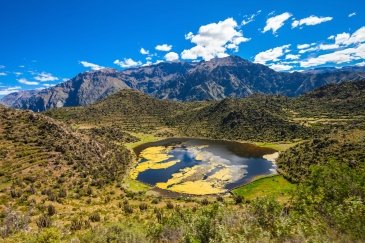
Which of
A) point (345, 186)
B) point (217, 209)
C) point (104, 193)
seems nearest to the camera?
point (345, 186)

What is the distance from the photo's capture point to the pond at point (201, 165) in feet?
307

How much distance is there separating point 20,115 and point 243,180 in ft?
270

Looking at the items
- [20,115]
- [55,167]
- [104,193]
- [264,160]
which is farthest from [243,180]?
[20,115]

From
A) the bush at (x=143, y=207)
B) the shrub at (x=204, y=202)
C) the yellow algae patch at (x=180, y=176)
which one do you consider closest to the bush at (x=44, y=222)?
the bush at (x=143, y=207)

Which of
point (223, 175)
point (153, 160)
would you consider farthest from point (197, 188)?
point (153, 160)

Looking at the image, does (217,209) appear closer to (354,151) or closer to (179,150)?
(354,151)

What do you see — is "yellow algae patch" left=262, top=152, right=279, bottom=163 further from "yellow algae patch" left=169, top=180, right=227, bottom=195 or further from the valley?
"yellow algae patch" left=169, top=180, right=227, bottom=195

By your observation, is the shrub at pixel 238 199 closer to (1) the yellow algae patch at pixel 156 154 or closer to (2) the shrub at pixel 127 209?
(2) the shrub at pixel 127 209

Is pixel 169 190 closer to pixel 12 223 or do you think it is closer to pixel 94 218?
pixel 94 218

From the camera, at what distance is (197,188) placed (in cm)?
8950

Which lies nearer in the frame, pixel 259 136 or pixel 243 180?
pixel 243 180

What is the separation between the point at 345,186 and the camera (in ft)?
128

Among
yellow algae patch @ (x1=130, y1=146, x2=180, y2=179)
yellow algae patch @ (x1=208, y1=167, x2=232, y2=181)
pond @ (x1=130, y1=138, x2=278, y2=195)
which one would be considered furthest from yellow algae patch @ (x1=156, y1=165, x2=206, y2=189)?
yellow algae patch @ (x1=130, y1=146, x2=180, y2=179)

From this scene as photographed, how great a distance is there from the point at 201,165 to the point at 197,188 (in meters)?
28.6
